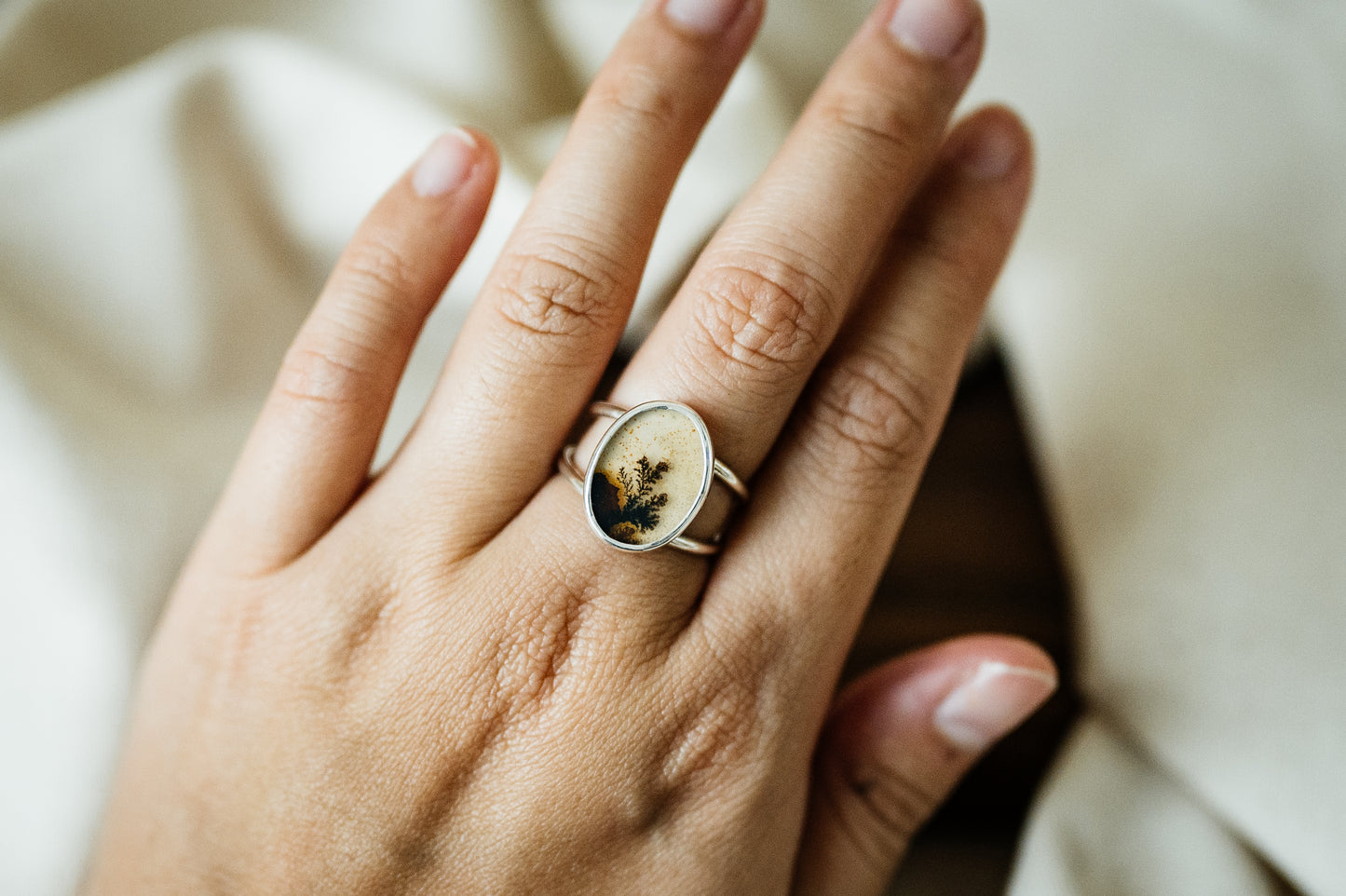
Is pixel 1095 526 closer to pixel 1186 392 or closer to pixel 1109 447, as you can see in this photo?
pixel 1109 447

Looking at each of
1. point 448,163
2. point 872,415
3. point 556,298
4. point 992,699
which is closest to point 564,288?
point 556,298

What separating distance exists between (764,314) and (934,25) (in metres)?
0.39

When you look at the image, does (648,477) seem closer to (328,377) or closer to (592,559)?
(592,559)

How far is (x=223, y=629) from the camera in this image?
0.98 metres

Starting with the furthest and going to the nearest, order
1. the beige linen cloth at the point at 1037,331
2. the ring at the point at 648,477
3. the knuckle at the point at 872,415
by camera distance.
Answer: the beige linen cloth at the point at 1037,331
the knuckle at the point at 872,415
the ring at the point at 648,477

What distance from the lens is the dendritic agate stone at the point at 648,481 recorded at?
840 millimetres

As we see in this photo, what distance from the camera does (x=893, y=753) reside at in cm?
102

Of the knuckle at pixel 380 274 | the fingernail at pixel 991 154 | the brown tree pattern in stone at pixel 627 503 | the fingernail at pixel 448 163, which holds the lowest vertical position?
the brown tree pattern in stone at pixel 627 503

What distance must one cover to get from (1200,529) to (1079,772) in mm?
342

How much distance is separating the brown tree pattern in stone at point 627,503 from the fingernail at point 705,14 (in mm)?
502

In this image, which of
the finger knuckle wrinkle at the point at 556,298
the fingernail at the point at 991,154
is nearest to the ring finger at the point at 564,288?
the finger knuckle wrinkle at the point at 556,298

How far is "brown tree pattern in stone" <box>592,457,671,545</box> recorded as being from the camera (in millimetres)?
841

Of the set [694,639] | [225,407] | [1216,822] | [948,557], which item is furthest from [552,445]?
[1216,822]

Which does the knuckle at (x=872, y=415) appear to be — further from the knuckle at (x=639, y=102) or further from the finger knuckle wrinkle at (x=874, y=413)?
the knuckle at (x=639, y=102)
